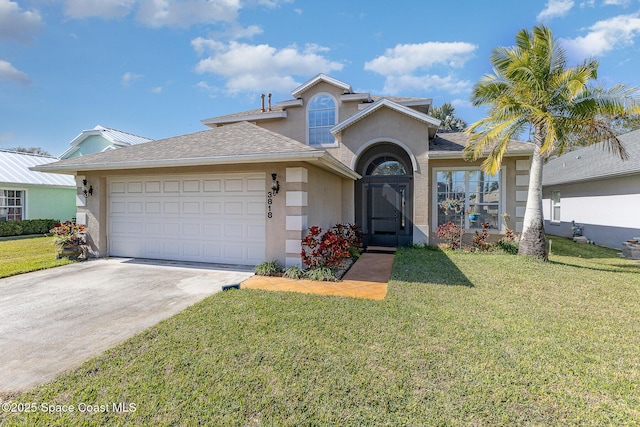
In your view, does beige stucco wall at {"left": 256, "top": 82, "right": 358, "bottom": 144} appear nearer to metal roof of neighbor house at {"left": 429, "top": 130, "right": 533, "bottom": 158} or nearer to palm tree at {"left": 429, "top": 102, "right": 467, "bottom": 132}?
metal roof of neighbor house at {"left": 429, "top": 130, "right": 533, "bottom": 158}

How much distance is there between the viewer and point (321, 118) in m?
13.5

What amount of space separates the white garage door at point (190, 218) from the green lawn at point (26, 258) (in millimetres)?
1737

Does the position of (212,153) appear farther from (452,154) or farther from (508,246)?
(508,246)

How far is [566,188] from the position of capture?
1691cm

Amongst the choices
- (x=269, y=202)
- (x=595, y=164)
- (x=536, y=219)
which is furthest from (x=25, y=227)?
(x=595, y=164)

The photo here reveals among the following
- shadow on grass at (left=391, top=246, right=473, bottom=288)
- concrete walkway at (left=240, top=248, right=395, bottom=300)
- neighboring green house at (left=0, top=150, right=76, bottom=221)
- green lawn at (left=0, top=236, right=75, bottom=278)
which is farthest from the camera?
neighboring green house at (left=0, top=150, right=76, bottom=221)

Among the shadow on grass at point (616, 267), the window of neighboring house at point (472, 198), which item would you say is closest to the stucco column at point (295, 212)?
the window of neighboring house at point (472, 198)

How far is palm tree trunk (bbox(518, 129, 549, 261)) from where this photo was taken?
918cm

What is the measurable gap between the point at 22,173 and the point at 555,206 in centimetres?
3241

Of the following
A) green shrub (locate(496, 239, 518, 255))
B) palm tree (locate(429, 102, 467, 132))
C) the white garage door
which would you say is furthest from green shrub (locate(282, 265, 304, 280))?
palm tree (locate(429, 102, 467, 132))

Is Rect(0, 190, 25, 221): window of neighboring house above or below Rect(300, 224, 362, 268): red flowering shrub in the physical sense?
above

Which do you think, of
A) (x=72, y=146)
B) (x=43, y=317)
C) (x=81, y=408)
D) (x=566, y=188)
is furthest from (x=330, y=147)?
(x=72, y=146)

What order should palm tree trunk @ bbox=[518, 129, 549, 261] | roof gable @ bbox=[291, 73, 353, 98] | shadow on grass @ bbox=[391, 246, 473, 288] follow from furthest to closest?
roof gable @ bbox=[291, 73, 353, 98]
palm tree trunk @ bbox=[518, 129, 549, 261]
shadow on grass @ bbox=[391, 246, 473, 288]

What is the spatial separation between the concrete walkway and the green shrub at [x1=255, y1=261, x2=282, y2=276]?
18 cm
